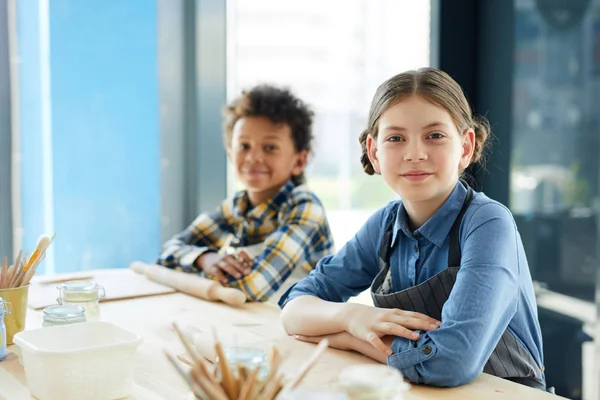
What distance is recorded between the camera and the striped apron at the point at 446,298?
3.78ft

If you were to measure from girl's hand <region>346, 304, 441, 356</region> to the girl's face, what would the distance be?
23 centimetres

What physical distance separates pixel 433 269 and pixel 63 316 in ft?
2.17

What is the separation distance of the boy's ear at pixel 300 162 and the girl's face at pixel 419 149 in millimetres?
844

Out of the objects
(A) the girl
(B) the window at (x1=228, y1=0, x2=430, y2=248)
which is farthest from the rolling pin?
(B) the window at (x1=228, y1=0, x2=430, y2=248)

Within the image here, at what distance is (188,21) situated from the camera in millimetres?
2572

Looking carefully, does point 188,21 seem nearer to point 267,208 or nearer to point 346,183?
point 267,208

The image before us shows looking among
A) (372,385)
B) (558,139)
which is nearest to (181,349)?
(372,385)

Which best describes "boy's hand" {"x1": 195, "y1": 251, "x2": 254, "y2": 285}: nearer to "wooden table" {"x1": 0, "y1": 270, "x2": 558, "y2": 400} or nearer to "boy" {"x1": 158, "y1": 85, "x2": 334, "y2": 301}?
"boy" {"x1": 158, "y1": 85, "x2": 334, "y2": 301}

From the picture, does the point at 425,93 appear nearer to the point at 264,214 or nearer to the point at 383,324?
the point at 383,324

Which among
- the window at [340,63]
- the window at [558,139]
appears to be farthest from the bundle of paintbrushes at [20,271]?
the window at [340,63]

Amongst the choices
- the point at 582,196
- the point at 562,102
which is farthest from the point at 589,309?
the point at 562,102

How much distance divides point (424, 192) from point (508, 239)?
0.17 m

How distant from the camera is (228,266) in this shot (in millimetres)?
1796

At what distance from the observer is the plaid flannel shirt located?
176 cm
